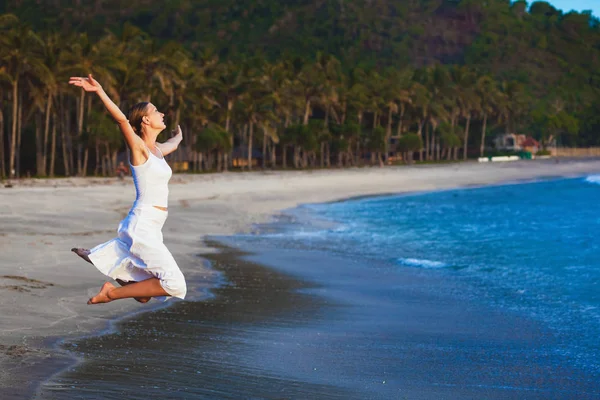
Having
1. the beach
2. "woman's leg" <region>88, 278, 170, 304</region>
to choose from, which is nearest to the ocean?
the beach

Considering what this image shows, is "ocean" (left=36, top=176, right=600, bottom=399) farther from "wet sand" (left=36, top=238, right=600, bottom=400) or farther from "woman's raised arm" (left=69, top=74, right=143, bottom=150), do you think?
"woman's raised arm" (left=69, top=74, right=143, bottom=150)

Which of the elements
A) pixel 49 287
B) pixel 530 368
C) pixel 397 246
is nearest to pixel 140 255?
pixel 530 368

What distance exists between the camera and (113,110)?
6.10m

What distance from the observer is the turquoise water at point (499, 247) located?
43.2 feet

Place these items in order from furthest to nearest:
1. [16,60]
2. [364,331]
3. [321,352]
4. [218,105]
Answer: [218,105]
[16,60]
[364,331]
[321,352]

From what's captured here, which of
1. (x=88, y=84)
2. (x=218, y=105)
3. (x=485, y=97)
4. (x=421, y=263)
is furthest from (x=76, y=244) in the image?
(x=485, y=97)

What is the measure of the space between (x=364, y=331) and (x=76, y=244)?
8.72m

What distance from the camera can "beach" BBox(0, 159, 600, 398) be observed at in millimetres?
8805

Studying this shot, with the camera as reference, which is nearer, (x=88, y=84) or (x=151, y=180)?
(x=88, y=84)

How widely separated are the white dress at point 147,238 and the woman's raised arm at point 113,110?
0.52 feet

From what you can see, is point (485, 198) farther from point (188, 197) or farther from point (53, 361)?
point (53, 361)

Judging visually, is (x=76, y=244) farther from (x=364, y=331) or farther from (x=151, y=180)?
(x=151, y=180)

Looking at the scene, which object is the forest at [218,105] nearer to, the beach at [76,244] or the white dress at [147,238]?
the beach at [76,244]

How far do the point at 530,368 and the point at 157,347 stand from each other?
140 inches
